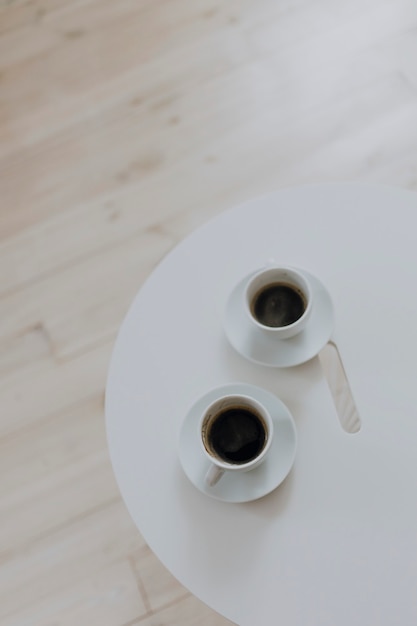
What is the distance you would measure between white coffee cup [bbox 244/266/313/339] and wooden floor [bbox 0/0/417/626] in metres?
0.61

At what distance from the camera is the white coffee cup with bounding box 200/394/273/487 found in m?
0.93

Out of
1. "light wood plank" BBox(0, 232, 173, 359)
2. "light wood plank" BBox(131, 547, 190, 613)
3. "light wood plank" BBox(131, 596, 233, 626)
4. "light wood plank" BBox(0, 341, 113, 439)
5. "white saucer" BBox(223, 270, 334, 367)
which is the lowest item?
"light wood plank" BBox(131, 596, 233, 626)

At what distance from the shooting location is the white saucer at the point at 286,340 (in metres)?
→ 1.01

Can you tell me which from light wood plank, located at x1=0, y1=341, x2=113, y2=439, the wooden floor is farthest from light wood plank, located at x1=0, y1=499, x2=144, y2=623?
light wood plank, located at x1=0, y1=341, x2=113, y2=439

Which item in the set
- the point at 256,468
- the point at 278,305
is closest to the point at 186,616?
the point at 256,468

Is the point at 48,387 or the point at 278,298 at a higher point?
the point at 48,387

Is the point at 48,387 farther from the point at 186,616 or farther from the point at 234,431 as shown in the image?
the point at 234,431

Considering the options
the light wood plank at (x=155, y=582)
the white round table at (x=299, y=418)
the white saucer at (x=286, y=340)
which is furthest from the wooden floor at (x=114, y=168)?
the white saucer at (x=286, y=340)

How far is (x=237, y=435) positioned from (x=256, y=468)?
52 mm

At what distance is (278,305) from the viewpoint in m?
1.02

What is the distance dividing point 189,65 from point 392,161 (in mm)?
588

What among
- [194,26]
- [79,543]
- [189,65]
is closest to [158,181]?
[189,65]

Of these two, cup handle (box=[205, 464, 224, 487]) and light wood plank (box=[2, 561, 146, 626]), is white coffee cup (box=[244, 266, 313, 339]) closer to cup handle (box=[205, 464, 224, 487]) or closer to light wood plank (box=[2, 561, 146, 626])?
cup handle (box=[205, 464, 224, 487])

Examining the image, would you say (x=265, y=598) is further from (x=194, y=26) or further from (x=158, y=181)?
(x=194, y=26)
